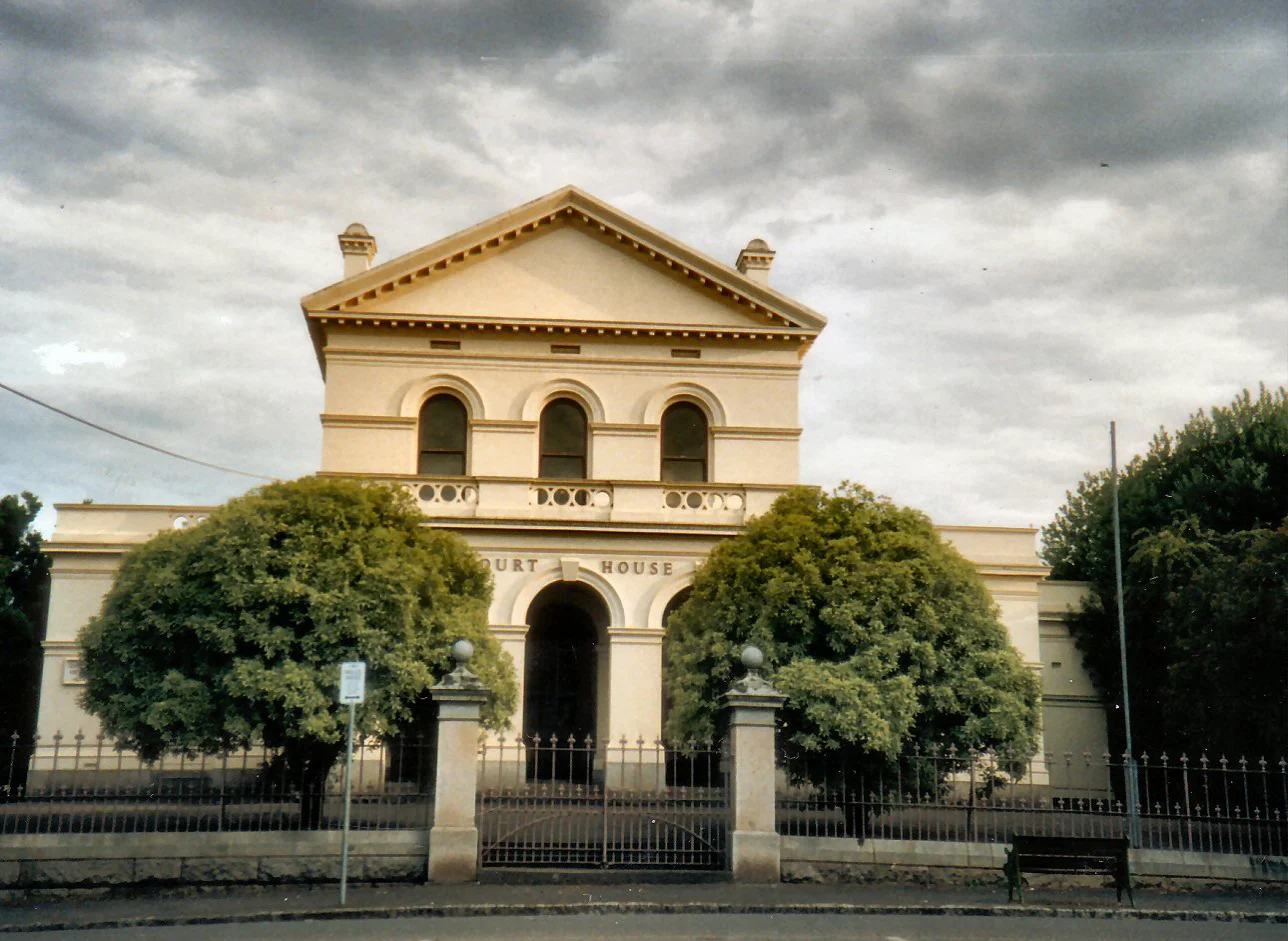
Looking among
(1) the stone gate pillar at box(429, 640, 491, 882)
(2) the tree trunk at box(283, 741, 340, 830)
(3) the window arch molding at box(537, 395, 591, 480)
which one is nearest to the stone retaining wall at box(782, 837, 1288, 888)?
(1) the stone gate pillar at box(429, 640, 491, 882)

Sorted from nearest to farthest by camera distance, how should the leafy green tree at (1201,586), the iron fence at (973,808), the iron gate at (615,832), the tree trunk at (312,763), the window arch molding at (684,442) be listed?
the iron gate at (615,832) → the iron fence at (973,808) → the tree trunk at (312,763) → the leafy green tree at (1201,586) → the window arch molding at (684,442)

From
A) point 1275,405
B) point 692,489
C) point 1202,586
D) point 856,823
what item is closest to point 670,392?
point 692,489

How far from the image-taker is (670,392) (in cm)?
2917

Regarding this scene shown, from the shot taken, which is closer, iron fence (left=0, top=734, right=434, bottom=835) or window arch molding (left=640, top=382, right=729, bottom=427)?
iron fence (left=0, top=734, right=434, bottom=835)

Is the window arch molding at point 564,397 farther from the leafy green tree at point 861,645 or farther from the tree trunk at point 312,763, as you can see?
the tree trunk at point 312,763

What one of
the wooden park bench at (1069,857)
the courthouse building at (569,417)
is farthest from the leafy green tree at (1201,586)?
the wooden park bench at (1069,857)

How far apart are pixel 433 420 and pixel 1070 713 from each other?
16842 mm

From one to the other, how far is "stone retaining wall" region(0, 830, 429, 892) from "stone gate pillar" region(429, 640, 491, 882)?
0.26 meters

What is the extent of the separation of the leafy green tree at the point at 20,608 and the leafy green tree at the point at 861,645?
18.3 m

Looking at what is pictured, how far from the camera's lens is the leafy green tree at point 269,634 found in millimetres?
17656

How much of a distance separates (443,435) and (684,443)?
17.6 feet

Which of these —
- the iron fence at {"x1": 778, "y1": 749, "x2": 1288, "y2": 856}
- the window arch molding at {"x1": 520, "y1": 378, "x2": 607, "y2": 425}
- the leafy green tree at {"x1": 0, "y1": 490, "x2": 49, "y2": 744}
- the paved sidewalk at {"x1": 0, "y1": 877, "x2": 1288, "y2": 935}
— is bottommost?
the paved sidewalk at {"x1": 0, "y1": 877, "x2": 1288, "y2": 935}

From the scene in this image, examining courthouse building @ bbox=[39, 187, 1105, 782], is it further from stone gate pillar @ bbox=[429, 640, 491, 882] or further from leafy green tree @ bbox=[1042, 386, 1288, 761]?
stone gate pillar @ bbox=[429, 640, 491, 882]

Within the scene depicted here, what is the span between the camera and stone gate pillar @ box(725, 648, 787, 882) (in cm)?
1515
